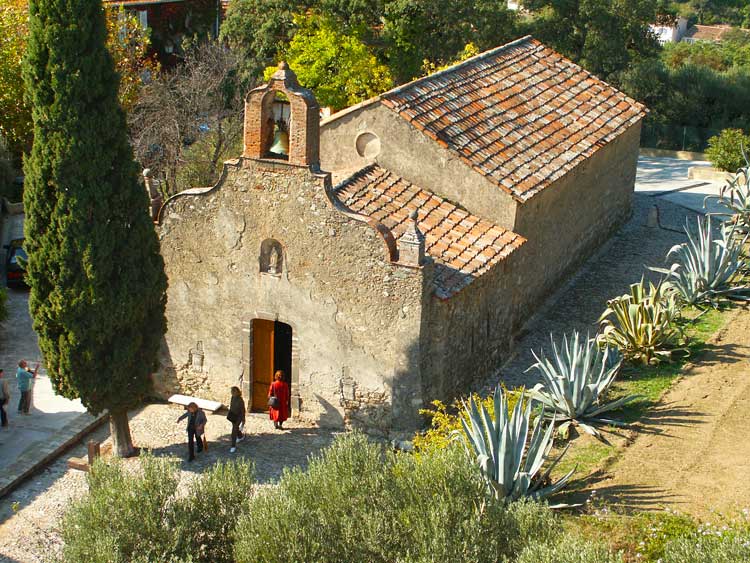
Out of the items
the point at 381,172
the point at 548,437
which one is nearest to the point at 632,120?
the point at 381,172

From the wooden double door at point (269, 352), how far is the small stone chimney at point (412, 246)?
294 cm

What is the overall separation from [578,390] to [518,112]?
8843 millimetres

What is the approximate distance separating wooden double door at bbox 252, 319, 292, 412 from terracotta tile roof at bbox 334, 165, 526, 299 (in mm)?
2505

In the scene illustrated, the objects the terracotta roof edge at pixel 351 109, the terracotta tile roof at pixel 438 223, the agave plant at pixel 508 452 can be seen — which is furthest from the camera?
the terracotta roof edge at pixel 351 109

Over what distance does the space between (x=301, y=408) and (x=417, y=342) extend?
2.67 meters

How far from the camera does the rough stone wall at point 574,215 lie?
1958 cm

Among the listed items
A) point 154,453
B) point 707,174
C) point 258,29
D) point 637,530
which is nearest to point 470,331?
point 154,453

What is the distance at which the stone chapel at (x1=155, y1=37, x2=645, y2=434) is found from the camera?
15867mm

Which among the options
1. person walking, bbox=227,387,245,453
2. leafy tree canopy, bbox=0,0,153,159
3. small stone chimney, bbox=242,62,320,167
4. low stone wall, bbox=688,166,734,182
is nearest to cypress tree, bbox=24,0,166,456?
person walking, bbox=227,387,245,453

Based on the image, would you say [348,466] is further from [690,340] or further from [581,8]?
[581,8]

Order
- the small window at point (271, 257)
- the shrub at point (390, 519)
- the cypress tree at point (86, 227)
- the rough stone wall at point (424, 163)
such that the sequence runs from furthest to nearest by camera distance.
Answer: the rough stone wall at point (424, 163) < the small window at point (271, 257) < the cypress tree at point (86, 227) < the shrub at point (390, 519)

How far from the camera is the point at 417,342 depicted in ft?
51.9

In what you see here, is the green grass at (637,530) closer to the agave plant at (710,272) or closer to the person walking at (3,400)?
the agave plant at (710,272)

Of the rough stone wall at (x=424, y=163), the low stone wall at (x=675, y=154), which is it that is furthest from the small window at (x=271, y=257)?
the low stone wall at (x=675, y=154)
